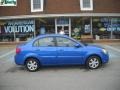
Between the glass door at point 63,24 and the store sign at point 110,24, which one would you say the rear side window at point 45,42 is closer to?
the glass door at point 63,24

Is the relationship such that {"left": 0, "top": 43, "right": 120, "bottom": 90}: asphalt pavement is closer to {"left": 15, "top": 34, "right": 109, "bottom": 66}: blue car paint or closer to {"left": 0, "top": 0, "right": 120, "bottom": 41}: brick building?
Result: {"left": 15, "top": 34, "right": 109, "bottom": 66}: blue car paint

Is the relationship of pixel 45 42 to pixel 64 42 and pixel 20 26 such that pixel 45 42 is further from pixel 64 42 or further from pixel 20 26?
pixel 20 26

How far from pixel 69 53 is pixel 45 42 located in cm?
121

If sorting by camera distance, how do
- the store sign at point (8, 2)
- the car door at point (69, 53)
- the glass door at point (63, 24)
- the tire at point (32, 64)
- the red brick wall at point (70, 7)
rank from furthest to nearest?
the glass door at point (63, 24), the red brick wall at point (70, 7), the store sign at point (8, 2), the tire at point (32, 64), the car door at point (69, 53)

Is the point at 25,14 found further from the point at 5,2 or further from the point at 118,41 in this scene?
the point at 118,41

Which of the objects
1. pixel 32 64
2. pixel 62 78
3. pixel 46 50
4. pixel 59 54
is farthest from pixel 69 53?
pixel 62 78

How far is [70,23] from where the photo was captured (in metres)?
37.1

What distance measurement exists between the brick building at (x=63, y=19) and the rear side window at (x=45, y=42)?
70.7ft

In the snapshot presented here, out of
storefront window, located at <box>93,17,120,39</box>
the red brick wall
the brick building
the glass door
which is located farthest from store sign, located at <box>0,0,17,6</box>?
storefront window, located at <box>93,17,120,39</box>

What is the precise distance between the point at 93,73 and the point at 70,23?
924 inches

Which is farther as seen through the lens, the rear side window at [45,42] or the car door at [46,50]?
the rear side window at [45,42]

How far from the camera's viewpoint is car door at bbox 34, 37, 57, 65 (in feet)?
48.2

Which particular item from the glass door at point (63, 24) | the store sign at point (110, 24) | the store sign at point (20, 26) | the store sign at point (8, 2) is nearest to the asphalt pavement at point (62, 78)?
the store sign at point (8, 2)

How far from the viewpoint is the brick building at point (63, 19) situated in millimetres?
36688
